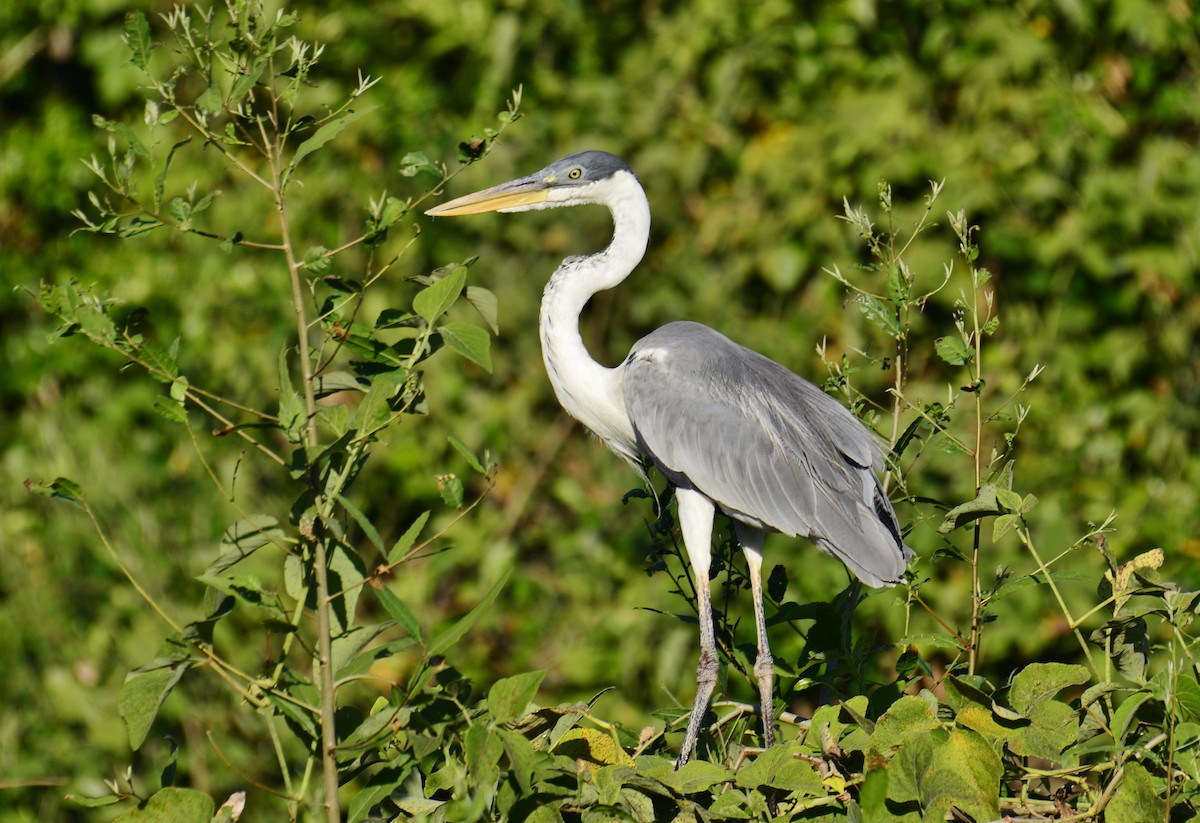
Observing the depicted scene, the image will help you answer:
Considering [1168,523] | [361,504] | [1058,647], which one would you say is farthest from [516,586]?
[1168,523]

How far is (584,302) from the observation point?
3205 millimetres

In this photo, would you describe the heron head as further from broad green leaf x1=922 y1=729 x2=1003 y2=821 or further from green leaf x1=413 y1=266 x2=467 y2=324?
broad green leaf x1=922 y1=729 x2=1003 y2=821

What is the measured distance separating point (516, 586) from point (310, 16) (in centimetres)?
230

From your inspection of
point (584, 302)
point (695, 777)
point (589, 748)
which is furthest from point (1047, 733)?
point (584, 302)

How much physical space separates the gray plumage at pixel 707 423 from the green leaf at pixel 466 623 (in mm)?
1063

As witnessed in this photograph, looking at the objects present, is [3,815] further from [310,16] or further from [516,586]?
[310,16]

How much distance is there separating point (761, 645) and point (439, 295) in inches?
51.0

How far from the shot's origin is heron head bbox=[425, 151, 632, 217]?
327 cm

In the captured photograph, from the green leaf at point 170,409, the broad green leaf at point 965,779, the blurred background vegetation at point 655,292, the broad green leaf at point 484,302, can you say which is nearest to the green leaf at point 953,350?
the broad green leaf at point 965,779

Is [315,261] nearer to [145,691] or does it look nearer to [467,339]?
[467,339]

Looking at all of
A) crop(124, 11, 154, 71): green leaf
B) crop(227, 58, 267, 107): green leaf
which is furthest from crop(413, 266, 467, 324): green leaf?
crop(124, 11, 154, 71): green leaf

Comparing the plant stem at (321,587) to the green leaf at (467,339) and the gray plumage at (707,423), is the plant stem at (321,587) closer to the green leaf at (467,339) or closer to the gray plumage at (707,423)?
the green leaf at (467,339)

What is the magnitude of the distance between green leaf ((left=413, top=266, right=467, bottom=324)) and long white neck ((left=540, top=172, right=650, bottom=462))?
1.33m

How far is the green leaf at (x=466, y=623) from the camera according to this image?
1658 mm
